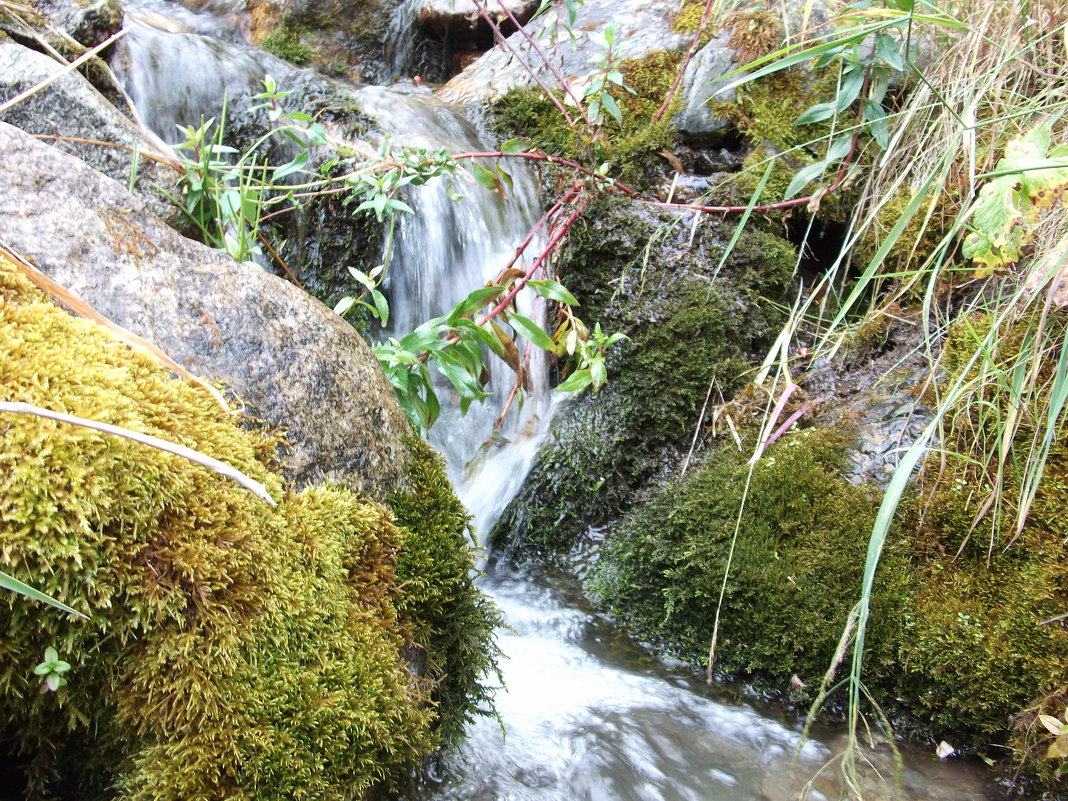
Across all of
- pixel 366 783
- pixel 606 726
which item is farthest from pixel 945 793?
pixel 366 783

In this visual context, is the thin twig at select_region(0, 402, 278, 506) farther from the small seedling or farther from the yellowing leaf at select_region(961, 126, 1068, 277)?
the yellowing leaf at select_region(961, 126, 1068, 277)

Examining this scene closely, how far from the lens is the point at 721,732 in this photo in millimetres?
2205

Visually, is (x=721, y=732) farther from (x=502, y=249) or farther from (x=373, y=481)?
(x=502, y=249)

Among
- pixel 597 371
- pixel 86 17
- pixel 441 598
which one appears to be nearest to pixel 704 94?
pixel 597 371

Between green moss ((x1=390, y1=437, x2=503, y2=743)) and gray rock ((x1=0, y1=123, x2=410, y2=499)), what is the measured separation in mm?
92

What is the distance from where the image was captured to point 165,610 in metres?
1.18

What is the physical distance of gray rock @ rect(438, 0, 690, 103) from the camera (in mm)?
4246

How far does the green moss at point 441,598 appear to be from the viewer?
1689 millimetres

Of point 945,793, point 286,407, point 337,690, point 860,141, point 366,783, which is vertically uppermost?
point 860,141

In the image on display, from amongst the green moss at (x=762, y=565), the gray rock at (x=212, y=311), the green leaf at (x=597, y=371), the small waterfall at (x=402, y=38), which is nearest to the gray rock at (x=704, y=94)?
the green leaf at (x=597, y=371)

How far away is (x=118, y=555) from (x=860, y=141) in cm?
319

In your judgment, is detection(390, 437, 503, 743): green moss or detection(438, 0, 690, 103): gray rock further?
detection(438, 0, 690, 103): gray rock

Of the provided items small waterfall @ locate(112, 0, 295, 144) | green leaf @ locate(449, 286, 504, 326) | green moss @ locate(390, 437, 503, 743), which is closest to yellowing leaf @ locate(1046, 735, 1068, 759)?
green moss @ locate(390, 437, 503, 743)

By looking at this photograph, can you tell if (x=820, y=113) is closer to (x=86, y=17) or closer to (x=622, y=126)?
(x=622, y=126)
